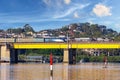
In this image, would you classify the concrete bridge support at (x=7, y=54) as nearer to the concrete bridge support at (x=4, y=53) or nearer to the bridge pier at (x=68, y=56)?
the concrete bridge support at (x=4, y=53)

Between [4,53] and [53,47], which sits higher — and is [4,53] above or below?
below

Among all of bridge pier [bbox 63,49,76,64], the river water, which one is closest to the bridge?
bridge pier [bbox 63,49,76,64]

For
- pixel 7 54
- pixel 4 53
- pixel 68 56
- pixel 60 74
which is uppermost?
pixel 4 53

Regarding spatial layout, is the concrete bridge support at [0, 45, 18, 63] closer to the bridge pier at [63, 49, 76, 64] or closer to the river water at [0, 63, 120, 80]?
the bridge pier at [63, 49, 76, 64]

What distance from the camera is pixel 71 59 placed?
148 metres

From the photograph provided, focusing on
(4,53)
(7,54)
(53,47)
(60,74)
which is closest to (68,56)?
(53,47)

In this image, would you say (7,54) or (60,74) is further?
(7,54)

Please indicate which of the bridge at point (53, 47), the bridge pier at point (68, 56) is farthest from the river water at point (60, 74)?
the bridge pier at point (68, 56)

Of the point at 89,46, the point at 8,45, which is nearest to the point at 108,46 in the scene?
the point at 89,46

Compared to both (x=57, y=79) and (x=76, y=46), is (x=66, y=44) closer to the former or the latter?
(x=76, y=46)

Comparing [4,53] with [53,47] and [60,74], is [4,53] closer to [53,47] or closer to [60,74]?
[53,47]

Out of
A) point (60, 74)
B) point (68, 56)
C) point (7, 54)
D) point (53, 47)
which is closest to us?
point (60, 74)

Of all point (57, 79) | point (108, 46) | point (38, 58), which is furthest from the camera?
point (38, 58)

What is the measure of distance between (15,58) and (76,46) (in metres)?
20.0
